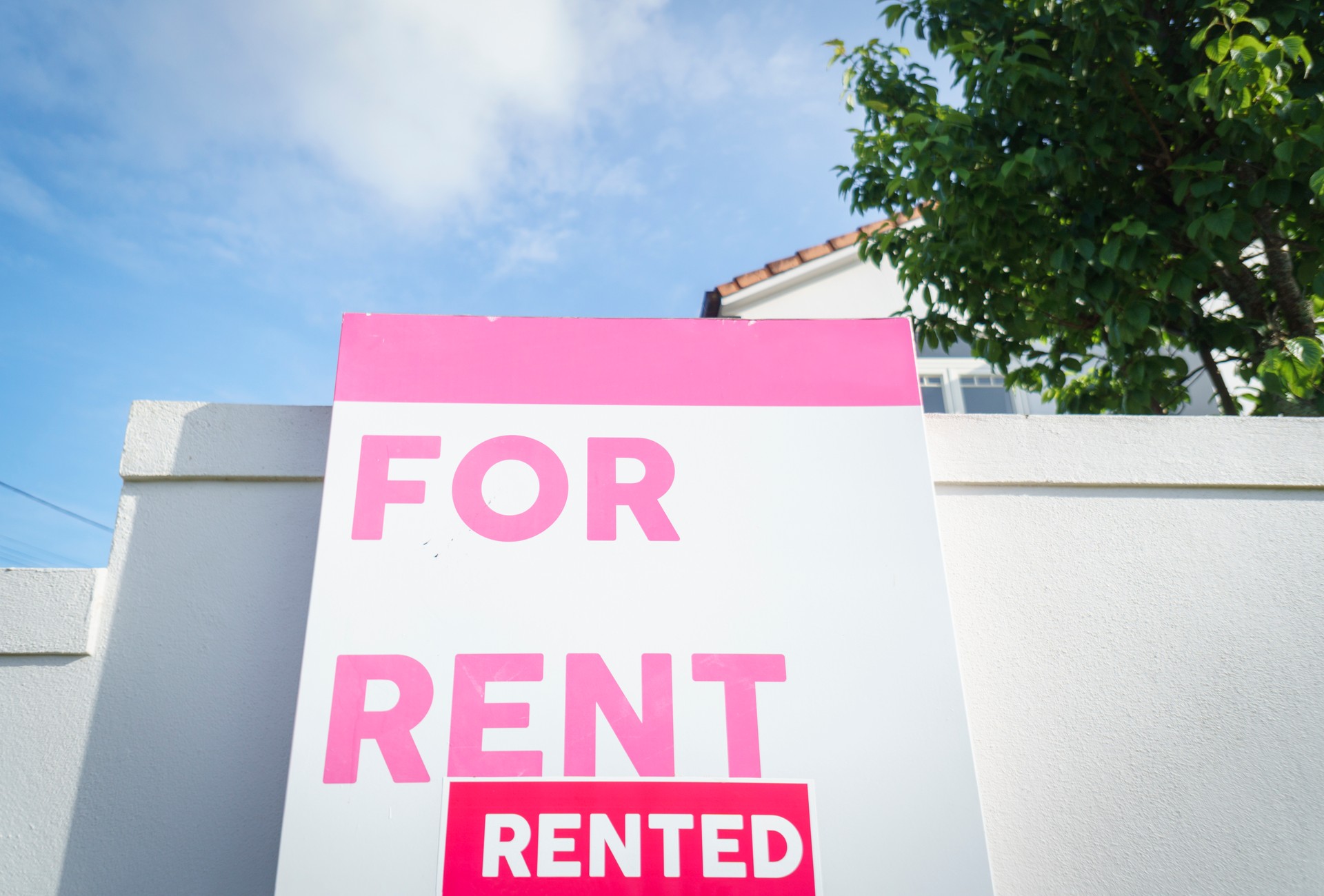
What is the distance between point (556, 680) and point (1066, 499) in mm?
1655

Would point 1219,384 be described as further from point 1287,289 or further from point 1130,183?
point 1130,183

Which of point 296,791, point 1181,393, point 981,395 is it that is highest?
point 981,395

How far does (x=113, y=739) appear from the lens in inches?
87.9

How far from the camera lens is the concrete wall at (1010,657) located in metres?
2.20

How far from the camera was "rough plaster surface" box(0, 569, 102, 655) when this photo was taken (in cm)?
228

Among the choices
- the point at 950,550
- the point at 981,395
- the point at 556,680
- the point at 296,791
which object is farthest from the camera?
the point at 981,395

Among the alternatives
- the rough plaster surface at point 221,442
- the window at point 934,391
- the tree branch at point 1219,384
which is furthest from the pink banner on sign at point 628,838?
the window at point 934,391

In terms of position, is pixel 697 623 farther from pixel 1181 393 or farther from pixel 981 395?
pixel 981 395

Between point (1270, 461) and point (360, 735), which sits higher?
point (1270, 461)

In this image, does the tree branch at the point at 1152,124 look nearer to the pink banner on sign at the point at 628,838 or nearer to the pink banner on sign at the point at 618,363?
Answer: the pink banner on sign at the point at 618,363

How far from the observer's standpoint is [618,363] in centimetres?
253

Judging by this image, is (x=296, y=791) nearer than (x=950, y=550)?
Yes

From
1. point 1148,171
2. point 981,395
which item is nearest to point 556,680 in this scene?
point 1148,171

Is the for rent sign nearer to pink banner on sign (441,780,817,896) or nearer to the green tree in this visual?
pink banner on sign (441,780,817,896)
